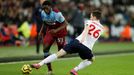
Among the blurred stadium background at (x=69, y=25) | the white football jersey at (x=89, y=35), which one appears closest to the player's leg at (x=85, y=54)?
the white football jersey at (x=89, y=35)

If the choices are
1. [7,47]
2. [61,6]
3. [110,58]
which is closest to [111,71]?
[110,58]

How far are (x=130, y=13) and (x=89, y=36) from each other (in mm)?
24007

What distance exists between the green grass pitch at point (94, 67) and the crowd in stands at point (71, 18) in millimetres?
6450

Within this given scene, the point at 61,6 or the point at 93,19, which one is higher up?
the point at 93,19

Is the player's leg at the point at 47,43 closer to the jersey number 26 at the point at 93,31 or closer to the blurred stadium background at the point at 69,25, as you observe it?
the jersey number 26 at the point at 93,31

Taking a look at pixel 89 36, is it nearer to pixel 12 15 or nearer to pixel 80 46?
pixel 80 46

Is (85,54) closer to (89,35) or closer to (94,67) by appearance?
(89,35)

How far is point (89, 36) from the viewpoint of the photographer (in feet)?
49.5

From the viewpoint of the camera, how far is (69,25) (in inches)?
1304

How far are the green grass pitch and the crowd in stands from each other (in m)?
6.45

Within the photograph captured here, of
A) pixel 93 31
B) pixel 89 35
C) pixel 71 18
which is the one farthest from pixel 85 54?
pixel 71 18

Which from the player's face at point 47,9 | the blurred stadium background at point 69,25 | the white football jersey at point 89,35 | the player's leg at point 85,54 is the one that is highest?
the player's face at point 47,9

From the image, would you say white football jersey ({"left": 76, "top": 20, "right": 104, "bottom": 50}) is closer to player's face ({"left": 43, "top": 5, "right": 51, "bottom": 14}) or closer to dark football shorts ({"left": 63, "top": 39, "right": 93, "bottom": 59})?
dark football shorts ({"left": 63, "top": 39, "right": 93, "bottom": 59})

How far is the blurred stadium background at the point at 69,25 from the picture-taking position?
26.6 metres
